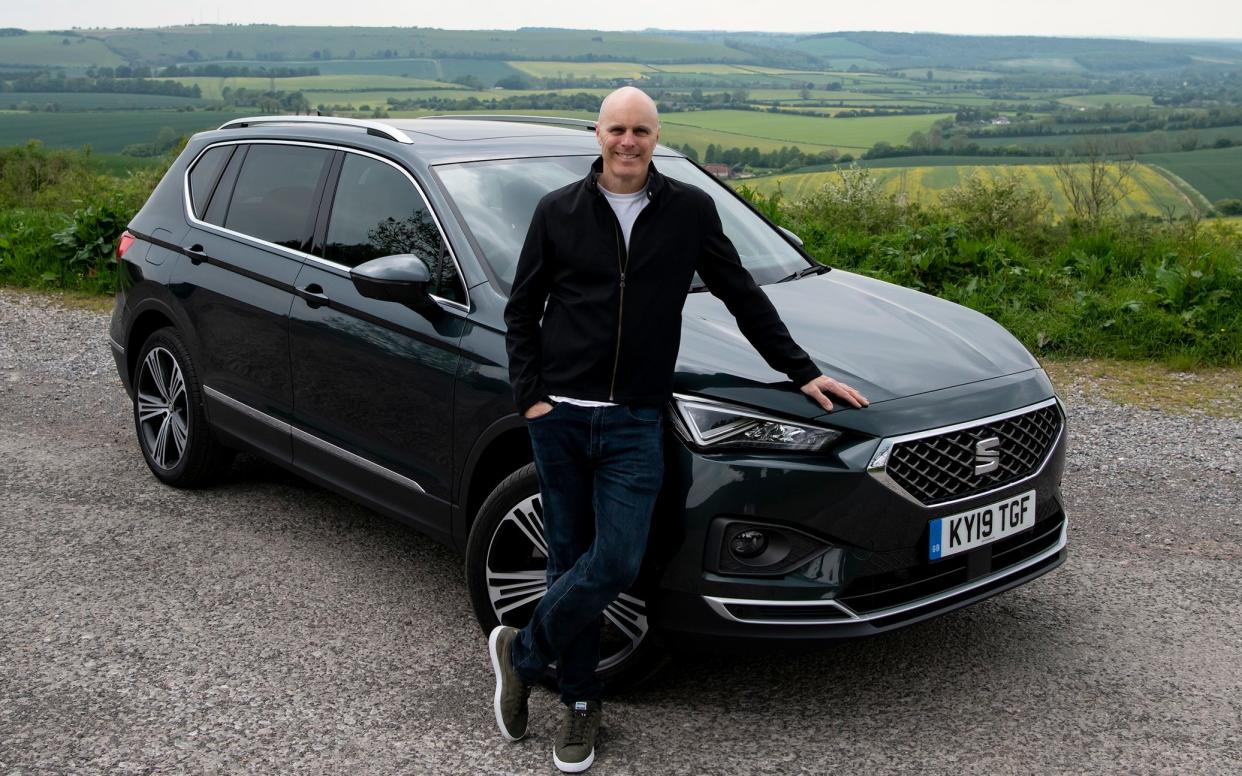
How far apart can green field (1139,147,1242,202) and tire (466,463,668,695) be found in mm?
24640

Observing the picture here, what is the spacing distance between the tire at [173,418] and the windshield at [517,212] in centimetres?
197

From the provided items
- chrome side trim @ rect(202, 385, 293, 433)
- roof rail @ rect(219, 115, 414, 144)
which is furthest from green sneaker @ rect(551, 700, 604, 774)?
roof rail @ rect(219, 115, 414, 144)

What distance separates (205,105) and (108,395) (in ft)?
190

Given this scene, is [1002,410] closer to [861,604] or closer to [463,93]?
[861,604]

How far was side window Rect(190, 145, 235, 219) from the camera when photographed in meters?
5.70

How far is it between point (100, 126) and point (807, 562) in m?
58.3

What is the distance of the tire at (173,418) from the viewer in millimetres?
5688

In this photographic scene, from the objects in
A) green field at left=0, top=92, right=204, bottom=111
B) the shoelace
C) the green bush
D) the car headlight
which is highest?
the car headlight

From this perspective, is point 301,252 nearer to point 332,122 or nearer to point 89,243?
point 332,122

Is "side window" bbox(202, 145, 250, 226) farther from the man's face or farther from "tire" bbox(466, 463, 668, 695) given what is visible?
the man's face

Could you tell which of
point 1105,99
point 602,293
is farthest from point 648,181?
point 1105,99

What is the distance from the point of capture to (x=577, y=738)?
136 inches

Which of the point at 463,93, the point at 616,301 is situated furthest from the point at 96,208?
the point at 463,93

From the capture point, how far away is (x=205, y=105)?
6116 cm
